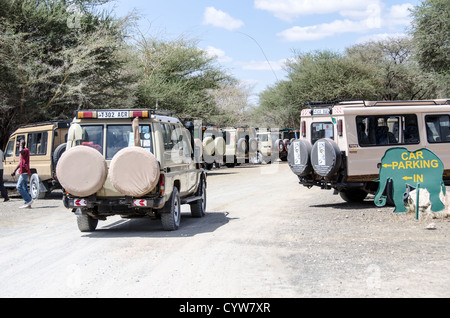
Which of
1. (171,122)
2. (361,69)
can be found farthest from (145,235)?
(361,69)

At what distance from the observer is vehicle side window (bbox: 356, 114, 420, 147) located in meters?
14.4

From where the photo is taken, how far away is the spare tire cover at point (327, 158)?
14.0m

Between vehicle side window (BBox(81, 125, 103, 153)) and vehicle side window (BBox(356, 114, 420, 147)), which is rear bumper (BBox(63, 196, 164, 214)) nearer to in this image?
vehicle side window (BBox(81, 125, 103, 153))

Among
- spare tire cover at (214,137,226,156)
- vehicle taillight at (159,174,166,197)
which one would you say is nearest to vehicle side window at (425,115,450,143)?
vehicle taillight at (159,174,166,197)

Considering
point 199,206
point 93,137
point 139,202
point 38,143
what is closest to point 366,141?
point 199,206

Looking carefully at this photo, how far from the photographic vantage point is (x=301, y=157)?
14938 mm

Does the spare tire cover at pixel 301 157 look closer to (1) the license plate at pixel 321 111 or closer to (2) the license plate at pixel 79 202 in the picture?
(1) the license plate at pixel 321 111

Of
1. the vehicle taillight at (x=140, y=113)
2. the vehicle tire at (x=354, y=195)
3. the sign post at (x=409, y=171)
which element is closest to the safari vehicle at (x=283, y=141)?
the vehicle tire at (x=354, y=195)

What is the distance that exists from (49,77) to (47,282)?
16.8 metres

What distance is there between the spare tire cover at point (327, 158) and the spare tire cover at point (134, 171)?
5.52 meters

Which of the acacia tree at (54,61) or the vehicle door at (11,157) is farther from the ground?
the acacia tree at (54,61)

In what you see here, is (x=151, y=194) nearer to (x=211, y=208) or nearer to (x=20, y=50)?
(x=211, y=208)

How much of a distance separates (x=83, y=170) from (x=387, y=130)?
26.4ft

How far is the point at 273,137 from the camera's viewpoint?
3925 centimetres
